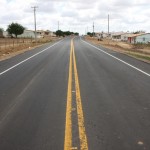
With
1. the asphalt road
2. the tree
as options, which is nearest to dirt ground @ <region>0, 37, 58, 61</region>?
→ the asphalt road

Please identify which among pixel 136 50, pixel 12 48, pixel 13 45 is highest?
pixel 13 45

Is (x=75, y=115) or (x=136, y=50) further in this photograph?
(x=136, y=50)

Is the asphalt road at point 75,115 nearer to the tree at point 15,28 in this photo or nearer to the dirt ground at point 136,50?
the dirt ground at point 136,50

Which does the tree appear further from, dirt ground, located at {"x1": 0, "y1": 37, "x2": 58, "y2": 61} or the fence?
dirt ground, located at {"x1": 0, "y1": 37, "x2": 58, "y2": 61}

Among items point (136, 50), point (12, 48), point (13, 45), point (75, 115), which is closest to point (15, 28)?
point (13, 45)

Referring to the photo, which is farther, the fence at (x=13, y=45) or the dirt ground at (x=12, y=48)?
the fence at (x=13, y=45)

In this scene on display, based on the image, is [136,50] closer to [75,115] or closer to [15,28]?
[75,115]

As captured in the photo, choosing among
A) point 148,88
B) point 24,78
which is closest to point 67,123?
point 148,88

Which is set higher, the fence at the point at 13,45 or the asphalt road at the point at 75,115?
the fence at the point at 13,45

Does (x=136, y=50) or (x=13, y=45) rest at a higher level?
(x=13, y=45)

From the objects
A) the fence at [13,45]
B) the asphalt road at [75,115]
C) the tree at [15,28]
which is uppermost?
the tree at [15,28]

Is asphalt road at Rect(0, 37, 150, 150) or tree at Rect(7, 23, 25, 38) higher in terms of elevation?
tree at Rect(7, 23, 25, 38)

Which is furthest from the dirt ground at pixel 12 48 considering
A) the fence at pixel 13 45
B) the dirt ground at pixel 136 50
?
the dirt ground at pixel 136 50

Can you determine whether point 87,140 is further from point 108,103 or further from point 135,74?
point 135,74
